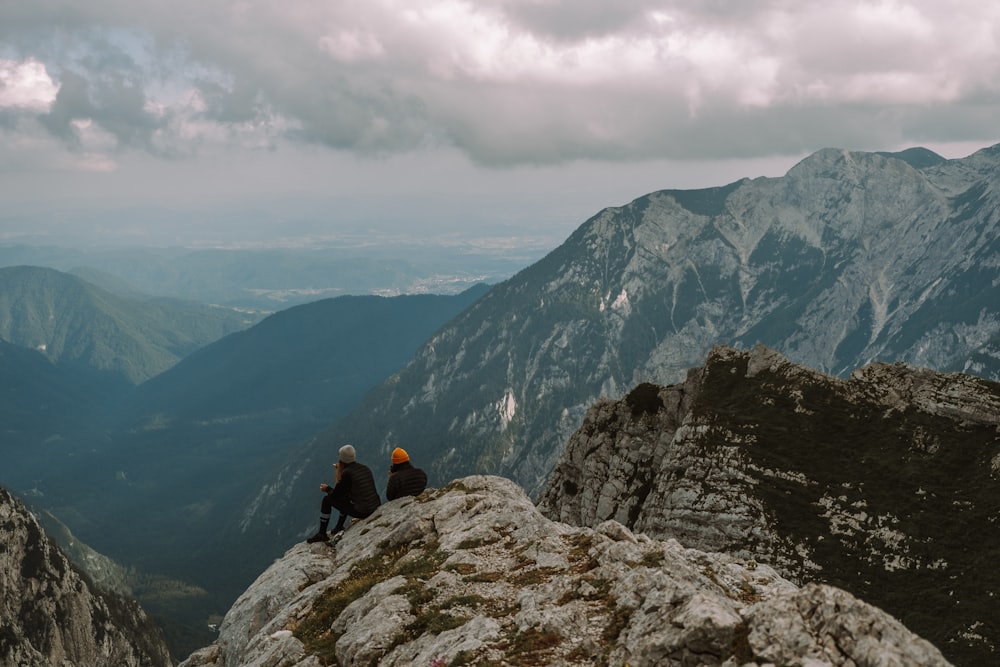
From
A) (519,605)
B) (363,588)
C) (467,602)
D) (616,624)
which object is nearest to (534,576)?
(519,605)

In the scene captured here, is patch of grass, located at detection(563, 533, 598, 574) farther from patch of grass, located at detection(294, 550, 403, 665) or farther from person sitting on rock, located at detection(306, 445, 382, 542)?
person sitting on rock, located at detection(306, 445, 382, 542)

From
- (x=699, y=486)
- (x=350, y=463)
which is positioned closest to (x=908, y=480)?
(x=699, y=486)

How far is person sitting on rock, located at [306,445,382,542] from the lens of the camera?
122 feet

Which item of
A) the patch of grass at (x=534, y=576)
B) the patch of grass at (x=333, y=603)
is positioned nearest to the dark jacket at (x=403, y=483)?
the patch of grass at (x=333, y=603)

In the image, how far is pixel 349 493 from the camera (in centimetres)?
3859

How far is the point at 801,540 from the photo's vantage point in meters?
67.0

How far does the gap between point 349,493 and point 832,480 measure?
59280 mm

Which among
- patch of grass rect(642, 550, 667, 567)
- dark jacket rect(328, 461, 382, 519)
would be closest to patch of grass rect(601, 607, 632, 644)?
patch of grass rect(642, 550, 667, 567)

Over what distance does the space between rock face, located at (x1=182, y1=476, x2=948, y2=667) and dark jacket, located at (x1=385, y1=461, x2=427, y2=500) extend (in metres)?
1.14

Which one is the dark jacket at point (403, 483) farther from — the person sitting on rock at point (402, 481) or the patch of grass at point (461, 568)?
the patch of grass at point (461, 568)

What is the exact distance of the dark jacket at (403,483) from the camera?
4038 cm

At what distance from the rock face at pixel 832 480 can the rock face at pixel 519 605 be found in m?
39.2

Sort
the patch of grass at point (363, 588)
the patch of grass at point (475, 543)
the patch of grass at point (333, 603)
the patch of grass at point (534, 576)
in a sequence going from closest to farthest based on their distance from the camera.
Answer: the patch of grass at point (333, 603) < the patch of grass at point (363, 588) < the patch of grass at point (534, 576) < the patch of grass at point (475, 543)

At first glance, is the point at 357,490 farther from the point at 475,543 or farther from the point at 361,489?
the point at 475,543
